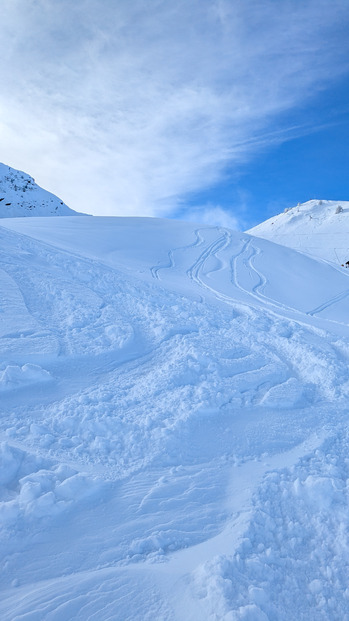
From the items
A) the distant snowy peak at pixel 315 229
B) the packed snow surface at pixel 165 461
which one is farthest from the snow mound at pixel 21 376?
the distant snowy peak at pixel 315 229

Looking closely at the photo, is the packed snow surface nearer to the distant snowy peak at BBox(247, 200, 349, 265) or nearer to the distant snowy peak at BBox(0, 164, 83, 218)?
the distant snowy peak at BBox(247, 200, 349, 265)

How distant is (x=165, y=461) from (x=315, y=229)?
50529 millimetres

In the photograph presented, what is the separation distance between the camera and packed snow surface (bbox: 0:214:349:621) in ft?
7.29

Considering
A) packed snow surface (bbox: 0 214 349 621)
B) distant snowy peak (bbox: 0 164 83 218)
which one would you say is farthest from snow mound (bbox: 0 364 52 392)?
distant snowy peak (bbox: 0 164 83 218)

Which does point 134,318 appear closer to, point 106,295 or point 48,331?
point 106,295

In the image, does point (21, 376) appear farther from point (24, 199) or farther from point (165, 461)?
point (24, 199)

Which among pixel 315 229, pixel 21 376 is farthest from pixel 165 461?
pixel 315 229

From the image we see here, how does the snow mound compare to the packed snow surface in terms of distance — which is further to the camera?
the snow mound

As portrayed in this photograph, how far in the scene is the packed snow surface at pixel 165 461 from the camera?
7.29 feet

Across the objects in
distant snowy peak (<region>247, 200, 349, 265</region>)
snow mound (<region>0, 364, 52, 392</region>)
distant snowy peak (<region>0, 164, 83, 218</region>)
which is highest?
distant snowy peak (<region>247, 200, 349, 265</region>)

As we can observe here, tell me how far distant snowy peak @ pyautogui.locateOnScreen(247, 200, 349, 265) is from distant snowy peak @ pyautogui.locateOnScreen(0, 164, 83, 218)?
31197 mm

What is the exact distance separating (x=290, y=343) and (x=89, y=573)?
4.63m

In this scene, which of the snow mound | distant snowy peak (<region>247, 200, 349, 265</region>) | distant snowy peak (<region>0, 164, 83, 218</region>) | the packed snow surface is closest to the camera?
the packed snow surface

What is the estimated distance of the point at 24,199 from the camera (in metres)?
45.7
